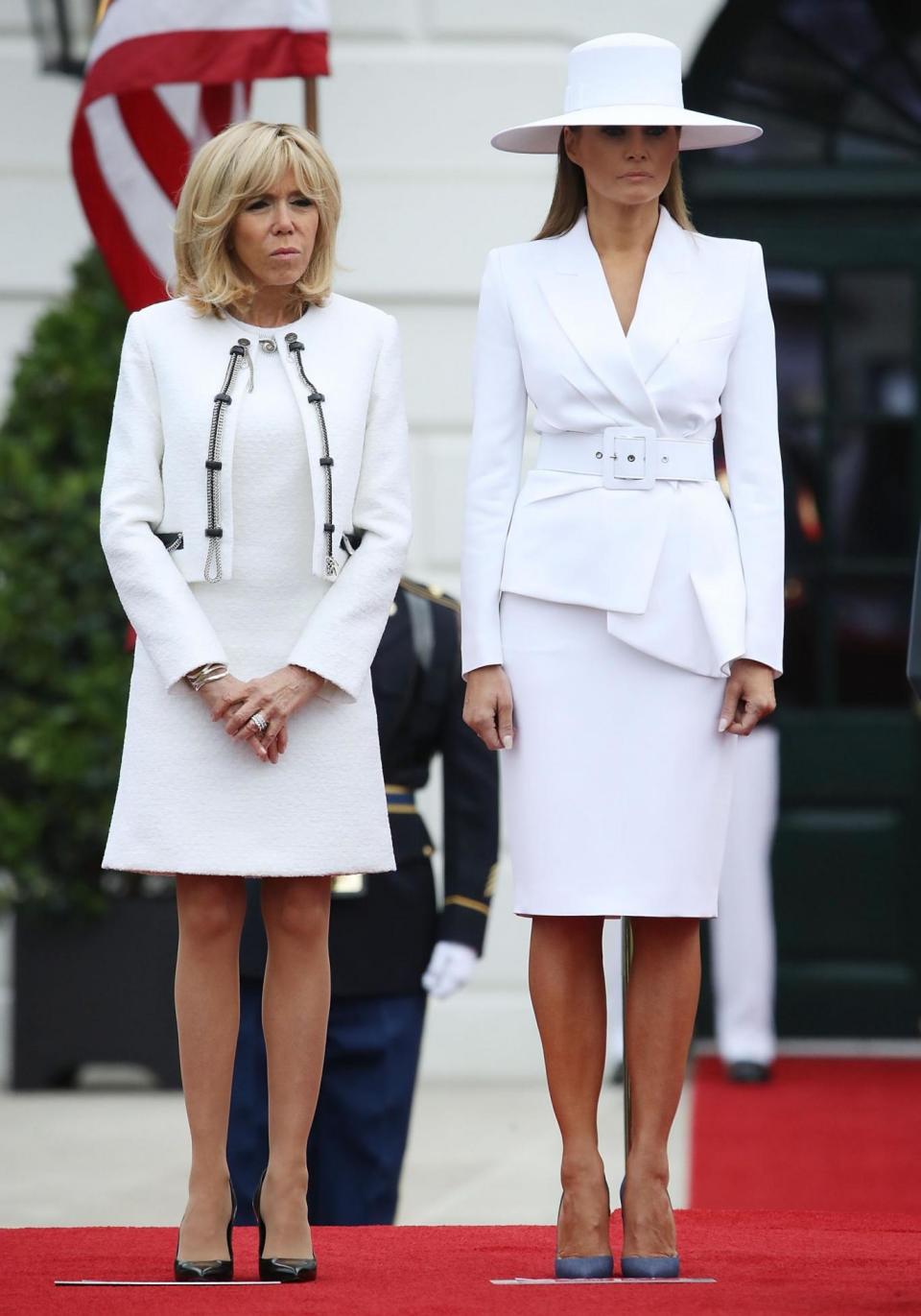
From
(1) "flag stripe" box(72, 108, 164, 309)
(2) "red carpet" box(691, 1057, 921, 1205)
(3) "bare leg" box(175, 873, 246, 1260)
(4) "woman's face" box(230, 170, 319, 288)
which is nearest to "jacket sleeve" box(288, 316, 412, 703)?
(4) "woman's face" box(230, 170, 319, 288)

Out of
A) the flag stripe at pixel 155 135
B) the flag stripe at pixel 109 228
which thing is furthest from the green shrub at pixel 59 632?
the flag stripe at pixel 155 135

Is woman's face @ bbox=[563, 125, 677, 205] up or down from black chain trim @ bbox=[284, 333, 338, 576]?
up

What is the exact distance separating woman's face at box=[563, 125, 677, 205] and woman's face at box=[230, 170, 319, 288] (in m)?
0.43

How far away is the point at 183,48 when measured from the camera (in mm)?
6020

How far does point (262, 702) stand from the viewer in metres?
3.65

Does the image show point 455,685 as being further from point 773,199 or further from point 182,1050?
point 773,199

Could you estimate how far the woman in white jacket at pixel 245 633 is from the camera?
3.66 metres

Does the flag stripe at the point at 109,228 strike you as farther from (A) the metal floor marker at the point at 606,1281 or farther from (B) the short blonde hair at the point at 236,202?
(A) the metal floor marker at the point at 606,1281

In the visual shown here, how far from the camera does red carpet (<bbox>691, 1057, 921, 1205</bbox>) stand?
634cm

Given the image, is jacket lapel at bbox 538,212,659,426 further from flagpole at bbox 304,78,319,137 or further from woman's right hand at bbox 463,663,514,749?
flagpole at bbox 304,78,319,137

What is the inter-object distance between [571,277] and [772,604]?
0.57 meters

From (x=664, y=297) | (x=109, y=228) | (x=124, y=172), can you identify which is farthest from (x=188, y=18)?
(x=664, y=297)

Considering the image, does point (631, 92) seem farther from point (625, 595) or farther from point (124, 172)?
point (124, 172)

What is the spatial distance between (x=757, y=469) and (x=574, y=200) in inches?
20.2
